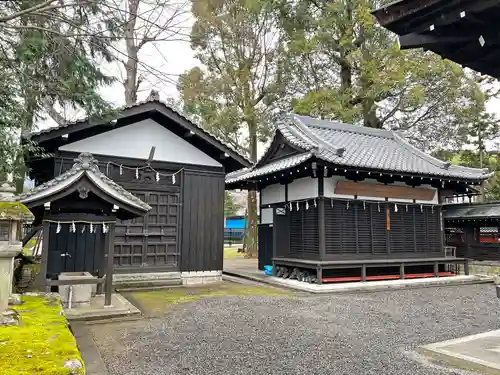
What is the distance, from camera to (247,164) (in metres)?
Answer: 10.7

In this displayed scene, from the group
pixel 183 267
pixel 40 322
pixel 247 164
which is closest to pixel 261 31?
pixel 247 164

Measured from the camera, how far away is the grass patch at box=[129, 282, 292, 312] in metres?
7.65

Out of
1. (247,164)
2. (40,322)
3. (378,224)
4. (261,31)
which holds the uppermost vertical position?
(261,31)

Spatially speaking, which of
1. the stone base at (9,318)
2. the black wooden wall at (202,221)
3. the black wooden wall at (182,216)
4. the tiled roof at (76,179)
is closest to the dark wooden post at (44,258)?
the tiled roof at (76,179)

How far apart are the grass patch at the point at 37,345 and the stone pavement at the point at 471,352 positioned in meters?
3.88

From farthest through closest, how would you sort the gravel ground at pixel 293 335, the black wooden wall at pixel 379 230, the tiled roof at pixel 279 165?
the black wooden wall at pixel 379 230, the tiled roof at pixel 279 165, the gravel ground at pixel 293 335

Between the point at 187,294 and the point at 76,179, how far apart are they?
3845 mm

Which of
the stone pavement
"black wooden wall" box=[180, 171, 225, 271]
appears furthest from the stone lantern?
"black wooden wall" box=[180, 171, 225, 271]

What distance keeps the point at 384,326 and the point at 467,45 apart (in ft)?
14.6

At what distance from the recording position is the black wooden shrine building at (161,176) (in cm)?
945

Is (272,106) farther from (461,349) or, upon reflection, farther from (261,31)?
(461,349)

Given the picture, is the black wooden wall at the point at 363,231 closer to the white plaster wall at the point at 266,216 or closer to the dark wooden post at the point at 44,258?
the white plaster wall at the point at 266,216

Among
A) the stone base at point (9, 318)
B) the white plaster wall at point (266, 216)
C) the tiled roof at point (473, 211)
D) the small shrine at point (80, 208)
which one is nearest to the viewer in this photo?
the stone base at point (9, 318)

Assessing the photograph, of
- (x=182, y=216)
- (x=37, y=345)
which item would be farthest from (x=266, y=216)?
(x=37, y=345)
